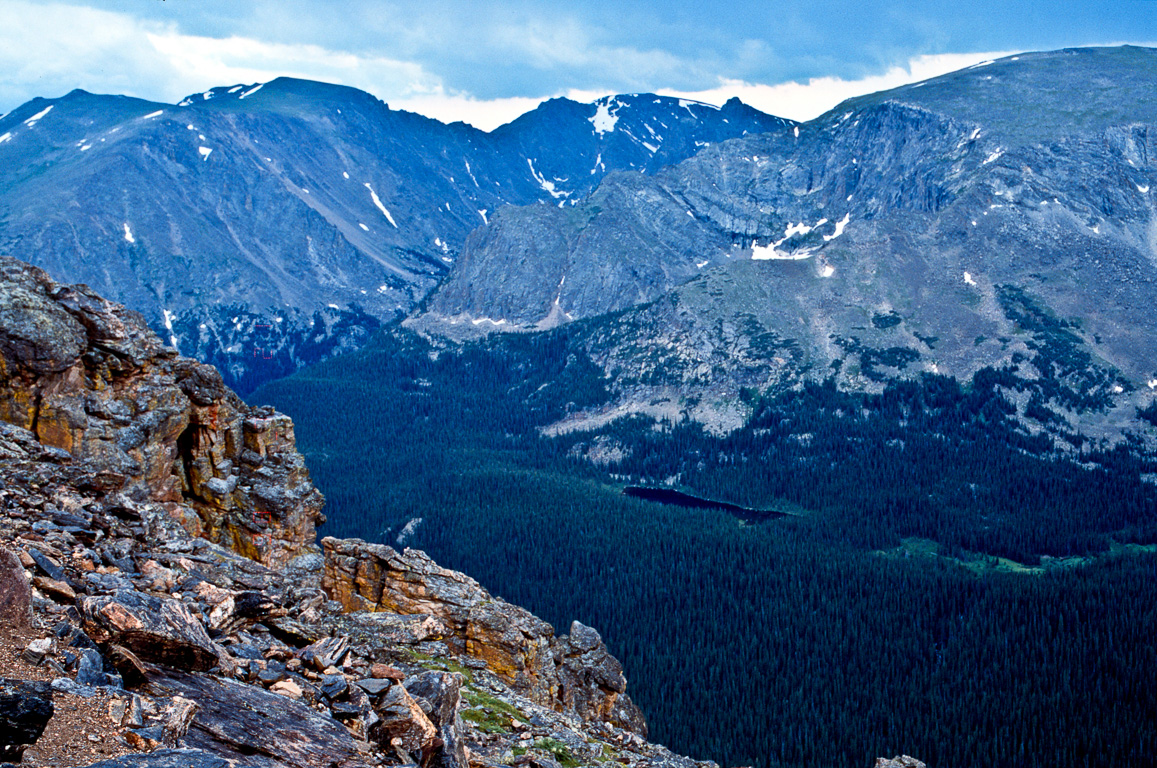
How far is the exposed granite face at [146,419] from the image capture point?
5003cm

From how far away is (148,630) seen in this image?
2300 cm

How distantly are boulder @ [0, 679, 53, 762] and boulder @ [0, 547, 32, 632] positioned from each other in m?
4.59

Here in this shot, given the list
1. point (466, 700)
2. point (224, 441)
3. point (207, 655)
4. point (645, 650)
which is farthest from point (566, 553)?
point (207, 655)

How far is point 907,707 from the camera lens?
131000mm

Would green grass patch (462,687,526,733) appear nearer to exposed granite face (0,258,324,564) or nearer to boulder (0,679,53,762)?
exposed granite face (0,258,324,564)

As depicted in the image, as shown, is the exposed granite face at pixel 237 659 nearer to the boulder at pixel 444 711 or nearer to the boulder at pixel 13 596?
the boulder at pixel 444 711

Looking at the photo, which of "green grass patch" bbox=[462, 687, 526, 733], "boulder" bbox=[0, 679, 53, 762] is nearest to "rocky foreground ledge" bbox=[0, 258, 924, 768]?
"boulder" bbox=[0, 679, 53, 762]

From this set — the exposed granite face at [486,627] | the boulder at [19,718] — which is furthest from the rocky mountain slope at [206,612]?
the exposed granite face at [486,627]

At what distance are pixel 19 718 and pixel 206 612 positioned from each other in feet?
40.4

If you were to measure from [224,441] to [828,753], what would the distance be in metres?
91.1

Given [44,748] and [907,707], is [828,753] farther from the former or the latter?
[44,748]

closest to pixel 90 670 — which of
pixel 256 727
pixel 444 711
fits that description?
pixel 256 727

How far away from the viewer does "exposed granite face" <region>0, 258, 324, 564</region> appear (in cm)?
5003

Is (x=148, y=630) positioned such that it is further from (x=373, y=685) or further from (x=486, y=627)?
(x=486, y=627)
